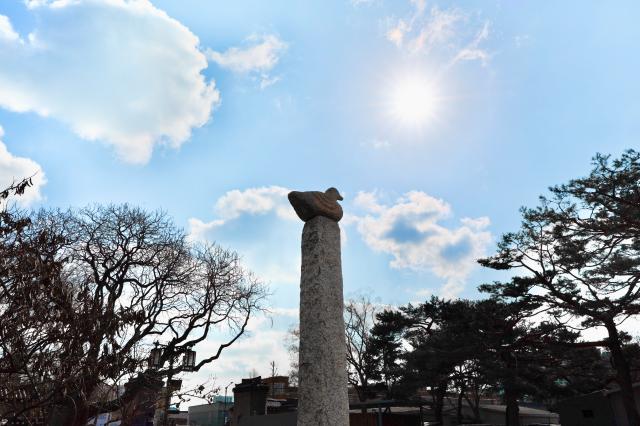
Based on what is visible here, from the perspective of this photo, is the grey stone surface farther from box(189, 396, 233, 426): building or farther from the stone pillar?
box(189, 396, 233, 426): building

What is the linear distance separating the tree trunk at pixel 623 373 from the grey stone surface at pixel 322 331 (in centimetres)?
1436

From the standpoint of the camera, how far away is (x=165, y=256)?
1523 cm

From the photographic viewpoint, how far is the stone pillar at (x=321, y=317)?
13.2 feet

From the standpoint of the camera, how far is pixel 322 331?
14.1 feet

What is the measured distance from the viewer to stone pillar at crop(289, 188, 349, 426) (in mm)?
4023

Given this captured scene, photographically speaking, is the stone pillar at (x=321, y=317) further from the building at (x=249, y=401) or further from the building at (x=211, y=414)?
the building at (x=211, y=414)

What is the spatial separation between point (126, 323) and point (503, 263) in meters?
14.1

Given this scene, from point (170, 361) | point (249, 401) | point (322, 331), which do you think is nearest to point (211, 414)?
point (249, 401)

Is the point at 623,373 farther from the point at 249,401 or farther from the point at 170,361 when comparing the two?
the point at 170,361

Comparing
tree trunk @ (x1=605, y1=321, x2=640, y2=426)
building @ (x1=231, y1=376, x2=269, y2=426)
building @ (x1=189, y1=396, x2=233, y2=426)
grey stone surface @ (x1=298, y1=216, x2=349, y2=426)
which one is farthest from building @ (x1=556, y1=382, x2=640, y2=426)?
building @ (x1=189, y1=396, x2=233, y2=426)

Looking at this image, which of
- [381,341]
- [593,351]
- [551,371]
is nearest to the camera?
[551,371]

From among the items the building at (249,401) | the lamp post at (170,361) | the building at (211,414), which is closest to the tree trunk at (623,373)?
the lamp post at (170,361)

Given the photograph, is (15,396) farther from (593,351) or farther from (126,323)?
(593,351)

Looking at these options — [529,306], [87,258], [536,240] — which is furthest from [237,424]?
[536,240]
